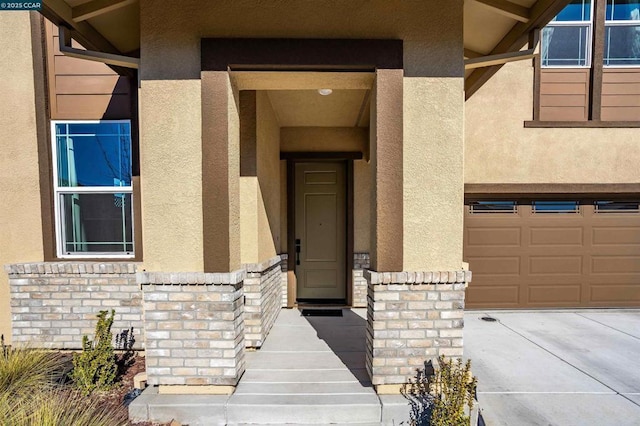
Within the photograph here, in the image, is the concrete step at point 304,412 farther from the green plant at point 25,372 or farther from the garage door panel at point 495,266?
the garage door panel at point 495,266

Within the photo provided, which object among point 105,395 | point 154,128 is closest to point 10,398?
point 105,395

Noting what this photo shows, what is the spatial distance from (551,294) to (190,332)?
19.4ft

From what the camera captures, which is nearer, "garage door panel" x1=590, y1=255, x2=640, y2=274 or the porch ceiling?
the porch ceiling

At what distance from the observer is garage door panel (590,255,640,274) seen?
5.41 m

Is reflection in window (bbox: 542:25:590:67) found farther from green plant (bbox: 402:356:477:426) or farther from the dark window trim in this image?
green plant (bbox: 402:356:477:426)

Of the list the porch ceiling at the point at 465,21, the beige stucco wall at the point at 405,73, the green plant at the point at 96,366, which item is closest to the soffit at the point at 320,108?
the beige stucco wall at the point at 405,73

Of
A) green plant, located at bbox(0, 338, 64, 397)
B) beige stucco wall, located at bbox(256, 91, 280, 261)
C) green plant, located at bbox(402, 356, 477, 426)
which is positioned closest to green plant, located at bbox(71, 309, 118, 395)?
green plant, located at bbox(0, 338, 64, 397)

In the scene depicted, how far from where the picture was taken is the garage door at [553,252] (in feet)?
17.7

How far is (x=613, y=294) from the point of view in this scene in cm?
543

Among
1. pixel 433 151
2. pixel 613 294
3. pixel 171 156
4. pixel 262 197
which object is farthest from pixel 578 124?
pixel 171 156

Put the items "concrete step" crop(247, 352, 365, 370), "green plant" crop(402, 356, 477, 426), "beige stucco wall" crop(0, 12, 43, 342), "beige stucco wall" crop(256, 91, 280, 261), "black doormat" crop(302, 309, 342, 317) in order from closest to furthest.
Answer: "green plant" crop(402, 356, 477, 426)
"concrete step" crop(247, 352, 365, 370)
"beige stucco wall" crop(256, 91, 280, 261)
"beige stucco wall" crop(0, 12, 43, 342)
"black doormat" crop(302, 309, 342, 317)

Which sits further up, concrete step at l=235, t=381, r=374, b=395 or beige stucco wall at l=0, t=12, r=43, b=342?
beige stucco wall at l=0, t=12, r=43, b=342

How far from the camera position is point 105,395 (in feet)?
9.70

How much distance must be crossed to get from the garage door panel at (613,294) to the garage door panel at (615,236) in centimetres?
73
